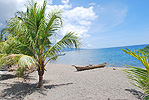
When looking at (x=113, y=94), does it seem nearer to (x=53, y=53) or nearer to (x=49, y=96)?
(x=49, y=96)

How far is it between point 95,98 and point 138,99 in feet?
5.79

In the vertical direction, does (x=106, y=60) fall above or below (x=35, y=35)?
below

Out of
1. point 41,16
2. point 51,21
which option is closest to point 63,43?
point 51,21

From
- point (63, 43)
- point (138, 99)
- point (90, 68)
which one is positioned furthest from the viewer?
point (90, 68)

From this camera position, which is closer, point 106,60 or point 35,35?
point 35,35

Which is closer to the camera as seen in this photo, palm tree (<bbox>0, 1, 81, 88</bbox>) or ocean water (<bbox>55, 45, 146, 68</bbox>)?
palm tree (<bbox>0, 1, 81, 88</bbox>)

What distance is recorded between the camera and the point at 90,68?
12.2m

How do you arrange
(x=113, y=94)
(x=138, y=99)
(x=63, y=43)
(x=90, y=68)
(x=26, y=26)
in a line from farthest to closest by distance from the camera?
(x=90, y=68), (x=63, y=43), (x=26, y=26), (x=113, y=94), (x=138, y=99)

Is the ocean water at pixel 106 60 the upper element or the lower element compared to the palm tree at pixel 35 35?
lower

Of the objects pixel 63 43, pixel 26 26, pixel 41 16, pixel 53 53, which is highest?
pixel 41 16

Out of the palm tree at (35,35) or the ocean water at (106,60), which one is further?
the ocean water at (106,60)

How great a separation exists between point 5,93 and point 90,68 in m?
8.76

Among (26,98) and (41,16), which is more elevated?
(41,16)

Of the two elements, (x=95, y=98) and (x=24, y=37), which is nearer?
(x=95, y=98)
